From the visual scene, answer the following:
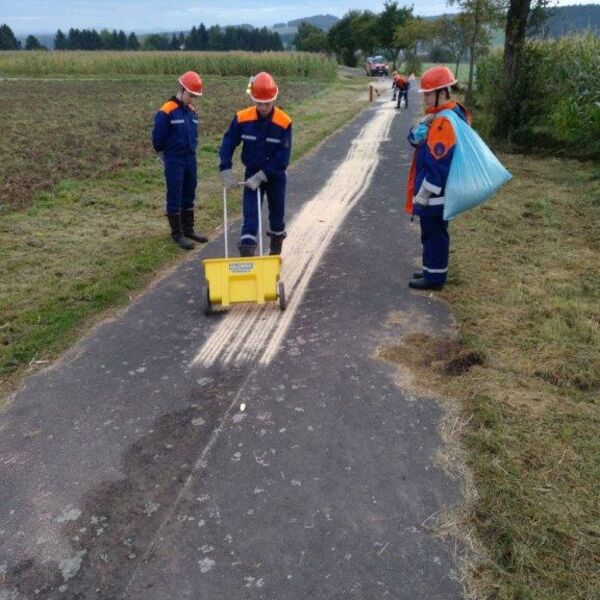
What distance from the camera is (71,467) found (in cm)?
366

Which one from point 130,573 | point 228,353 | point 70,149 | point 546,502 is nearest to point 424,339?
point 228,353

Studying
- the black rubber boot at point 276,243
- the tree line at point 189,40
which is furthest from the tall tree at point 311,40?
the black rubber boot at point 276,243

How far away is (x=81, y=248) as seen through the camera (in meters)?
7.55

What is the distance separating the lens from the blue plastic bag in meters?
5.44

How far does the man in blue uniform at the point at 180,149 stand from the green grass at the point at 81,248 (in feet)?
1.15

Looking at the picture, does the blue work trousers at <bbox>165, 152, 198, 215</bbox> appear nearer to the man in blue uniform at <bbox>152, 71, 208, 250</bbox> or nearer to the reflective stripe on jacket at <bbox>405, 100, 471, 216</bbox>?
the man in blue uniform at <bbox>152, 71, 208, 250</bbox>

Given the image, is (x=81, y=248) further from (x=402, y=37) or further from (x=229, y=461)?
(x=402, y=37)

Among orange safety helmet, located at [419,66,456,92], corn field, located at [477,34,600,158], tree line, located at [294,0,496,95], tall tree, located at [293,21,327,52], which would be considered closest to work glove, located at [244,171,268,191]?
orange safety helmet, located at [419,66,456,92]

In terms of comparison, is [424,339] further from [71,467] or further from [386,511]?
[71,467]

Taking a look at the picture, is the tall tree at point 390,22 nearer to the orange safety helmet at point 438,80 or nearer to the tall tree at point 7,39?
the orange safety helmet at point 438,80

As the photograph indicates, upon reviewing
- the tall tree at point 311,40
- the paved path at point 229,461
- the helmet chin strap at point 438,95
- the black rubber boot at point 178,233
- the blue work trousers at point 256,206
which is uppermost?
the tall tree at point 311,40

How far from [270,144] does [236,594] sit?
4.50 m

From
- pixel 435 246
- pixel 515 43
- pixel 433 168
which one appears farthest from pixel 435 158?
pixel 515 43

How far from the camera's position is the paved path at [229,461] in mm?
2922
